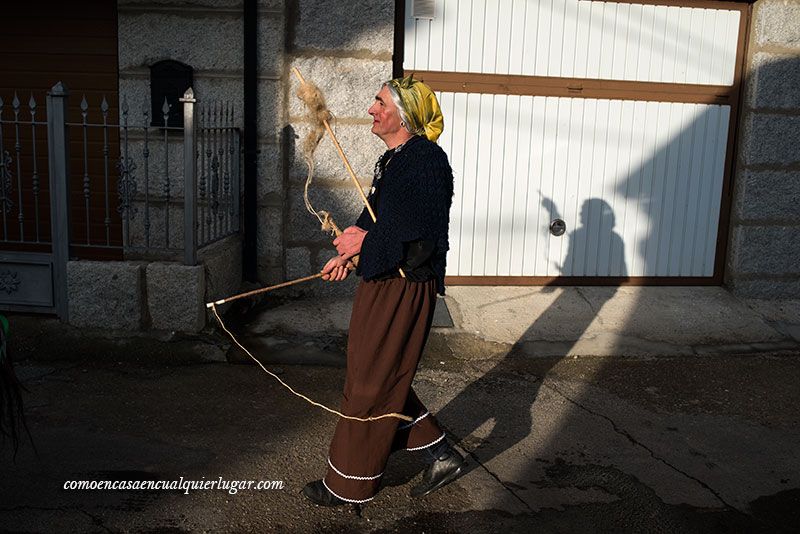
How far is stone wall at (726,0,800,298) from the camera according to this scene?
7529 millimetres

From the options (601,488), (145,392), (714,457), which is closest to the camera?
(601,488)

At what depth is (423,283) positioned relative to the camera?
3.97 meters

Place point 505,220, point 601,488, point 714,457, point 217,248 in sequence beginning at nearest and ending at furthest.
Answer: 1. point 601,488
2. point 714,457
3. point 217,248
4. point 505,220

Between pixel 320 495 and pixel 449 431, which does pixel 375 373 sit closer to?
pixel 320 495

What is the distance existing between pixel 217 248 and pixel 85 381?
1.56 m

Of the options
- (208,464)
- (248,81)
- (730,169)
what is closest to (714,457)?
(208,464)

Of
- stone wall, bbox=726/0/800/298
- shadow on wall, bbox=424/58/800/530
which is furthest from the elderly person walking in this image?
stone wall, bbox=726/0/800/298

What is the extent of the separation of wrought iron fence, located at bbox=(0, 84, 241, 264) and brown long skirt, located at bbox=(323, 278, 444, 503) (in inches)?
104

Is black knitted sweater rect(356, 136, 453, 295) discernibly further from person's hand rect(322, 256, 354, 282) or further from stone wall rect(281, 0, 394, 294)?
stone wall rect(281, 0, 394, 294)

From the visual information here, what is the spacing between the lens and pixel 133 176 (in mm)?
6773

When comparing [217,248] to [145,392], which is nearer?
[145,392]

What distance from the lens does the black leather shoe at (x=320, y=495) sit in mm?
4039

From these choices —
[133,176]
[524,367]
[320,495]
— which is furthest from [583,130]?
[320,495]

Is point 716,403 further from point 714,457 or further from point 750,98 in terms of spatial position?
point 750,98
